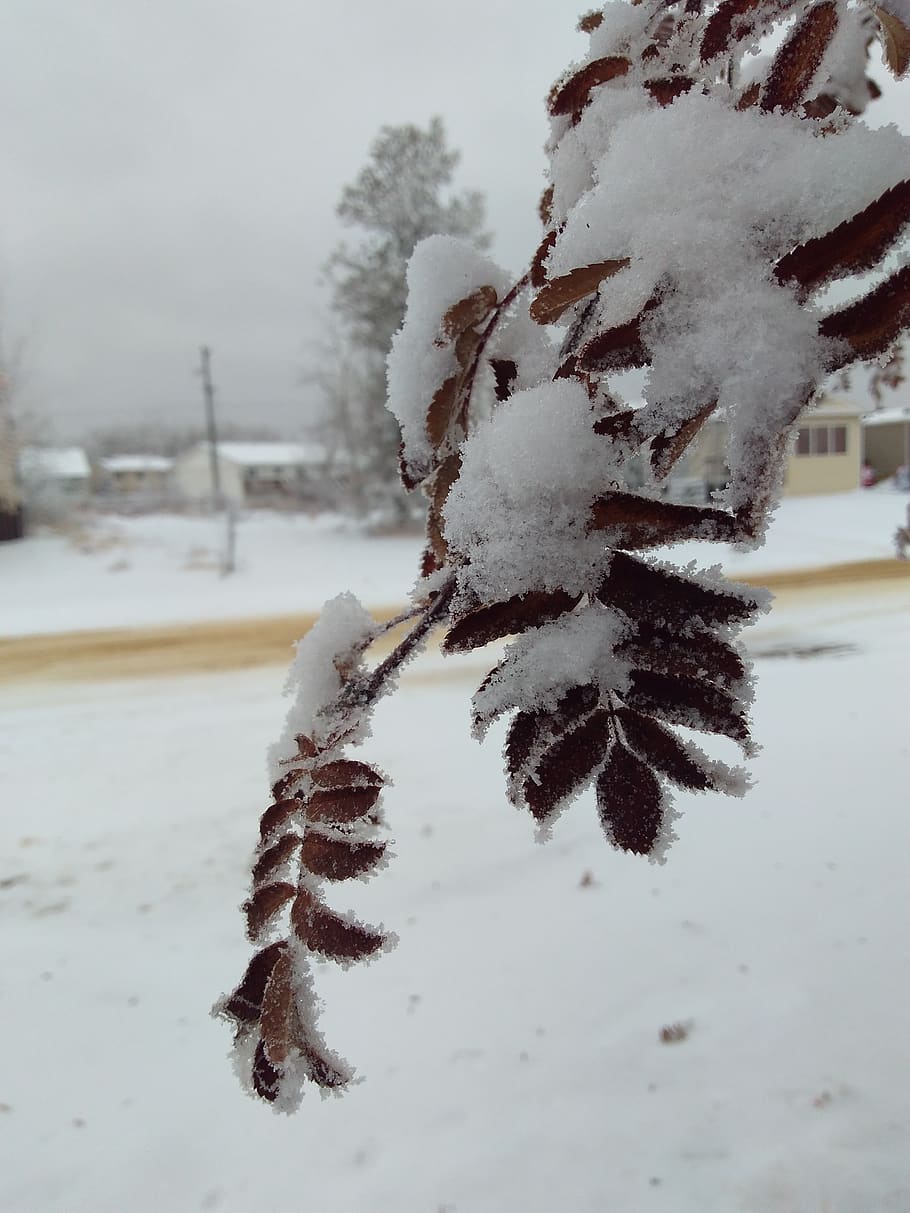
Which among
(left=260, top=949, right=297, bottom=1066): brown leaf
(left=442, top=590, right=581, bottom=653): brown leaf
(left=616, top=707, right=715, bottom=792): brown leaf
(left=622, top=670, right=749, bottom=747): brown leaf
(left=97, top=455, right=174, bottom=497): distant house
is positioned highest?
(left=97, top=455, right=174, bottom=497): distant house

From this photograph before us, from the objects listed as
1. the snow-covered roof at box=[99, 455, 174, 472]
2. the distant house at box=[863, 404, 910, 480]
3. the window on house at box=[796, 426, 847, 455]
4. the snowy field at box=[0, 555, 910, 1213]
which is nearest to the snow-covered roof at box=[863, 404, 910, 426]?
the distant house at box=[863, 404, 910, 480]

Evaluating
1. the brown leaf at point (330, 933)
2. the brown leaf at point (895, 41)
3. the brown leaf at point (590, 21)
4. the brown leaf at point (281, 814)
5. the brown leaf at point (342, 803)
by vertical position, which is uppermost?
the brown leaf at point (590, 21)

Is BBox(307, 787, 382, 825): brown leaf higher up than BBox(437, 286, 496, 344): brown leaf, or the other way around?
BBox(437, 286, 496, 344): brown leaf

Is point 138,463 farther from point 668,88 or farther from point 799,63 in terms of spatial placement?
point 799,63

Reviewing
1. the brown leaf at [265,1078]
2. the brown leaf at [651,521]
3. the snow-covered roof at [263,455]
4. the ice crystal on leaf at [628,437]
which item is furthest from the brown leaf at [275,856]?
the snow-covered roof at [263,455]

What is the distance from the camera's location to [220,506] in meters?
19.0

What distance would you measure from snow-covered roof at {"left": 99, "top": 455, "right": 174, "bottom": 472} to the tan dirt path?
40.1 meters

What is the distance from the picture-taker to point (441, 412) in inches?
22.3

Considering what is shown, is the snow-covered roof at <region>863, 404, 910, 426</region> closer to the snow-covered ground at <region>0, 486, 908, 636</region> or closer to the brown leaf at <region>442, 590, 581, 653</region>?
the snow-covered ground at <region>0, 486, 908, 636</region>

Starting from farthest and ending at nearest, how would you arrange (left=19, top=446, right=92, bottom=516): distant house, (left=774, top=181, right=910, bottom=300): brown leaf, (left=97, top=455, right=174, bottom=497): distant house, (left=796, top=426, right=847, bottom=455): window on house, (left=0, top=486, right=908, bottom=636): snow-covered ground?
(left=97, top=455, right=174, bottom=497): distant house
(left=19, top=446, right=92, bottom=516): distant house
(left=796, top=426, right=847, bottom=455): window on house
(left=0, top=486, right=908, bottom=636): snow-covered ground
(left=774, top=181, right=910, bottom=300): brown leaf

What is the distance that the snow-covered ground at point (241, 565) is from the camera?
30.1 ft

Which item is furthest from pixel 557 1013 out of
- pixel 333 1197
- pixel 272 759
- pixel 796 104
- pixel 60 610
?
pixel 60 610

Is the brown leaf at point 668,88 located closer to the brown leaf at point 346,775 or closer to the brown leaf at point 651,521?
the brown leaf at point 651,521

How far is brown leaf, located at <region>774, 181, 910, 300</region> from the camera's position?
1.10 feet
